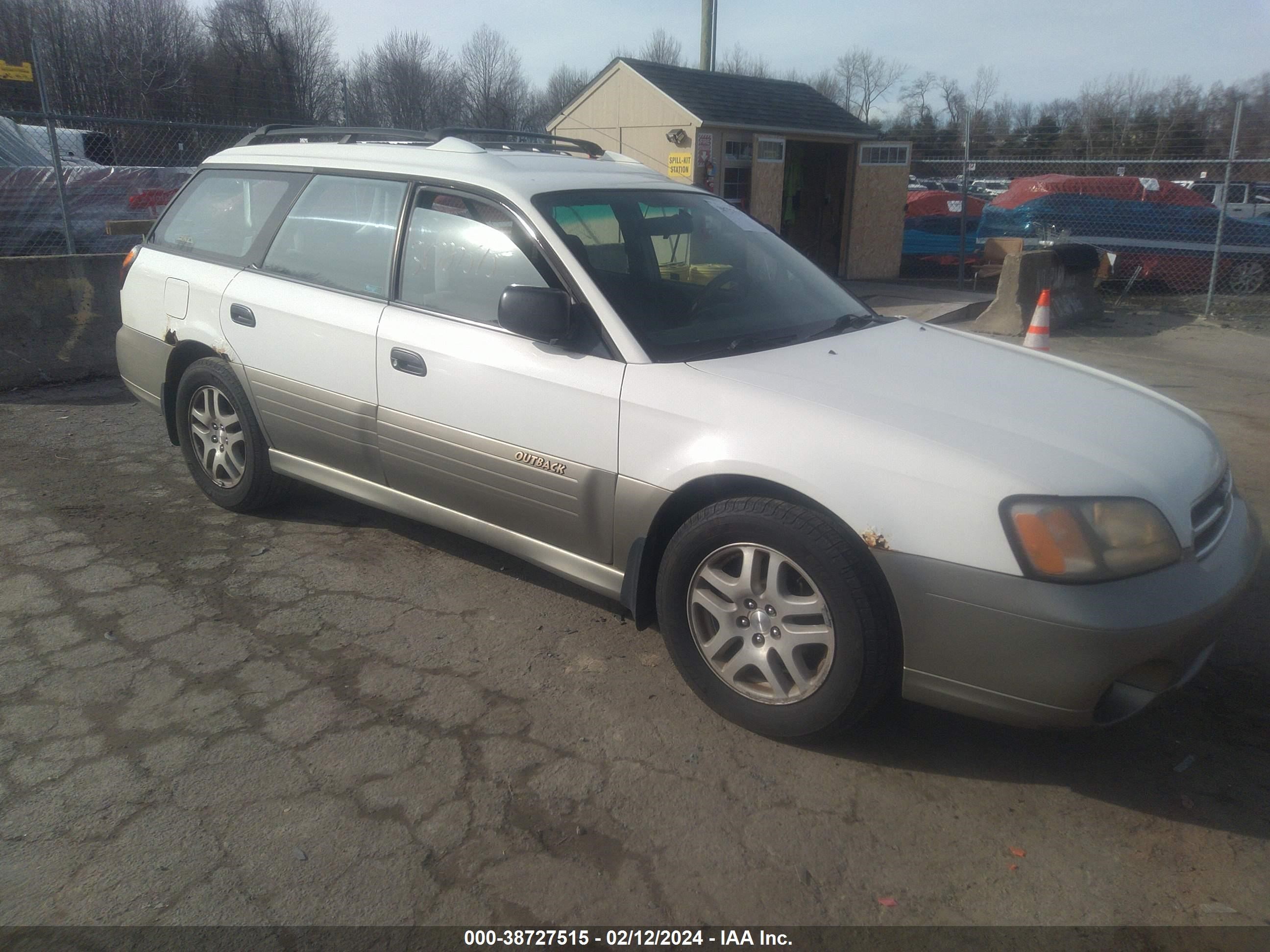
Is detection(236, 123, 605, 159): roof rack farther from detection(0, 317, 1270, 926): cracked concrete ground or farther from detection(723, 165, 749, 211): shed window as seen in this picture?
detection(723, 165, 749, 211): shed window

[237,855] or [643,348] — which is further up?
[643,348]

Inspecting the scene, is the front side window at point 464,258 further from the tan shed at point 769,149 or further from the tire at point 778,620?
the tan shed at point 769,149

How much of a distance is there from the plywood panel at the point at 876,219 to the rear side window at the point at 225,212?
11992 millimetres

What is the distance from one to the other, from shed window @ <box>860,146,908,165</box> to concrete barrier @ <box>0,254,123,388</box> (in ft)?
37.1

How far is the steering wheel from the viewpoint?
356 centimetres

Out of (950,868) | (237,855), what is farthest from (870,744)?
(237,855)

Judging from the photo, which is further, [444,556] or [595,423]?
[444,556]

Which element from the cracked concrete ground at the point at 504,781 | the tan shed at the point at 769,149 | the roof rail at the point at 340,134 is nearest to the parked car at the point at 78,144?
the tan shed at the point at 769,149

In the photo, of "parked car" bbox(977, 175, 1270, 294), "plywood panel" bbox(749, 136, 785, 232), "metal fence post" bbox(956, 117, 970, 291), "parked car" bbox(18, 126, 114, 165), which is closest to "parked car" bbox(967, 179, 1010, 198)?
"parked car" bbox(977, 175, 1270, 294)

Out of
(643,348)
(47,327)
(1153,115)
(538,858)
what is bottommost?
(538,858)

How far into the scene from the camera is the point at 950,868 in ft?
8.09

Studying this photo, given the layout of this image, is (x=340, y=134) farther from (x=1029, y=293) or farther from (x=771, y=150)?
(x=771, y=150)

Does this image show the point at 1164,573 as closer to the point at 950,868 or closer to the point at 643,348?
the point at 950,868

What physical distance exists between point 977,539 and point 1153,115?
108ft
